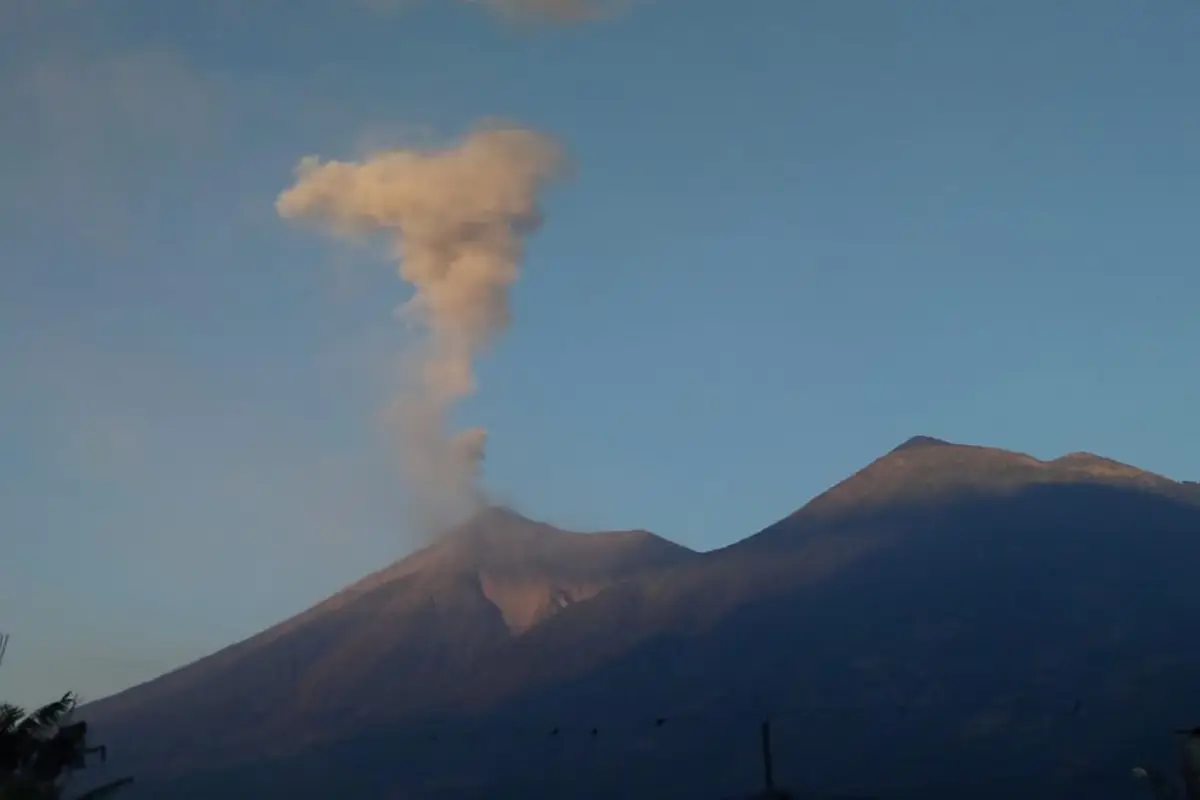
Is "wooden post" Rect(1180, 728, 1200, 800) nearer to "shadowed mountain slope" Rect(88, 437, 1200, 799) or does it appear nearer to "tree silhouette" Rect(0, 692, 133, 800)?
"tree silhouette" Rect(0, 692, 133, 800)

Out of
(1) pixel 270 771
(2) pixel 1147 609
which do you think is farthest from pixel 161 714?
(2) pixel 1147 609

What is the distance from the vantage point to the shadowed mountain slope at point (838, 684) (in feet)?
424

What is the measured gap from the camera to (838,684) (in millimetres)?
152250

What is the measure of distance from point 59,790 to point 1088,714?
125274mm

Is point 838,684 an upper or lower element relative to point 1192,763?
upper

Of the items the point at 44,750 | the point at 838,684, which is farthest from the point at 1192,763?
the point at 838,684

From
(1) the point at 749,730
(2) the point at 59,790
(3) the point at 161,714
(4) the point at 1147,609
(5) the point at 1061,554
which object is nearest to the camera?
(2) the point at 59,790

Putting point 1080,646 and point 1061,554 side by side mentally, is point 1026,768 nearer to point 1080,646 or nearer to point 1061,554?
point 1080,646

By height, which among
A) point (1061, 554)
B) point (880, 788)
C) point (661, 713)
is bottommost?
point (880, 788)

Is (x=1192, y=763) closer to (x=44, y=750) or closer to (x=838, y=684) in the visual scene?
(x=44, y=750)

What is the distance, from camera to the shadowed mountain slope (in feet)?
424

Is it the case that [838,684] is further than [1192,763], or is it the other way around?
[838,684]

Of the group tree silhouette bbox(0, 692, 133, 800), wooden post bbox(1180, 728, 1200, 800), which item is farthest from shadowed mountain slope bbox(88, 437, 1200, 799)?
tree silhouette bbox(0, 692, 133, 800)

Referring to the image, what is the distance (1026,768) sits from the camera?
12144cm
